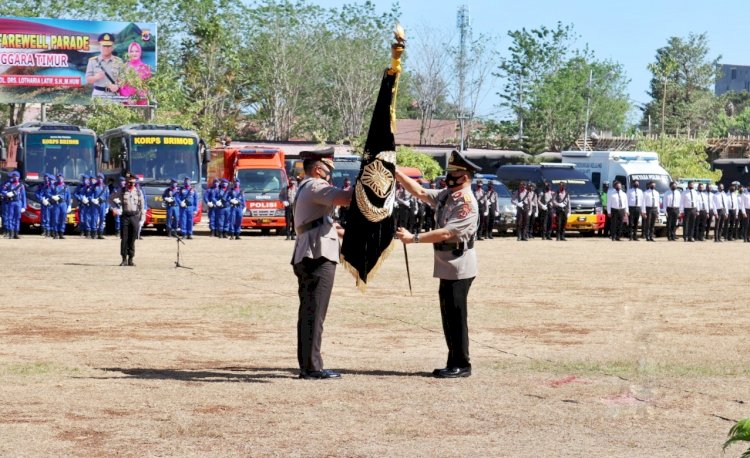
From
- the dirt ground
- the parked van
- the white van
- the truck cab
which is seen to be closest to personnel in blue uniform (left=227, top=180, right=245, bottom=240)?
the truck cab

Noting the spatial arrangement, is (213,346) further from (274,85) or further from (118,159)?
(274,85)

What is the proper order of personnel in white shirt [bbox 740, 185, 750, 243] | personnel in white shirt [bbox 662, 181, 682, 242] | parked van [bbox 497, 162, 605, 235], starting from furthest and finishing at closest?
1. personnel in white shirt [bbox 740, 185, 750, 243]
2. parked van [bbox 497, 162, 605, 235]
3. personnel in white shirt [bbox 662, 181, 682, 242]

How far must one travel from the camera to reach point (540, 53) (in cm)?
8050

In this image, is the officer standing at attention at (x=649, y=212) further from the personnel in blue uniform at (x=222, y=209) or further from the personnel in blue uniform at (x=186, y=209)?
the personnel in blue uniform at (x=186, y=209)

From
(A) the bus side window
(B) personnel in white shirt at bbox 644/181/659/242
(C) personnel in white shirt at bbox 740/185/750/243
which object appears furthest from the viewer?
(A) the bus side window

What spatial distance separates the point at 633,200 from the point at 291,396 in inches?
1200

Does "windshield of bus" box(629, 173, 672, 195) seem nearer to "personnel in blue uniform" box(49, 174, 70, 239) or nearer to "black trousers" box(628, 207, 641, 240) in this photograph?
"black trousers" box(628, 207, 641, 240)

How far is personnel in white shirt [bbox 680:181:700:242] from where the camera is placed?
39.2 m

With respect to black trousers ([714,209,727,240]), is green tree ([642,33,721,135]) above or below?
above

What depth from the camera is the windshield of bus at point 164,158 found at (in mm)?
37938

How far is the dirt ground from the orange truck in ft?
52.1

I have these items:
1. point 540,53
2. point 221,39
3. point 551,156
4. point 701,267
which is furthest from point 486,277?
point 540,53

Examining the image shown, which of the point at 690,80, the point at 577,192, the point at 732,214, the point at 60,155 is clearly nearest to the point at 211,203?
the point at 60,155

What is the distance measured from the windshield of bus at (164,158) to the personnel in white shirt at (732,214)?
15.9 metres
